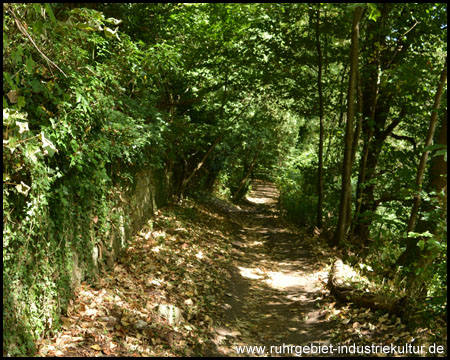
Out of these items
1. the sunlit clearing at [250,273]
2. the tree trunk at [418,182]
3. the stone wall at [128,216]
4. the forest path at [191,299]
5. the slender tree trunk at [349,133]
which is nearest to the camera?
the forest path at [191,299]

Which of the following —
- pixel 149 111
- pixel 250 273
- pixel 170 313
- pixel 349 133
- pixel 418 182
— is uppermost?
pixel 349 133

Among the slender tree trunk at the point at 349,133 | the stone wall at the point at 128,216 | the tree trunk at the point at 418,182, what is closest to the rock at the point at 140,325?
the stone wall at the point at 128,216

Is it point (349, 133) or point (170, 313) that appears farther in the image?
point (349, 133)

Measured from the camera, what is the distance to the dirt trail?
5.57 m

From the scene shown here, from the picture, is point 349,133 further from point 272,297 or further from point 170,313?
point 170,313

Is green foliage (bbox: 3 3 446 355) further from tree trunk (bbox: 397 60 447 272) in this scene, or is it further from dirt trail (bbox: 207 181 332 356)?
dirt trail (bbox: 207 181 332 356)

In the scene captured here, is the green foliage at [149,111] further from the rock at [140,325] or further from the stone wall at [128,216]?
the rock at [140,325]

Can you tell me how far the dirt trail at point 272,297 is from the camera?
5570 mm

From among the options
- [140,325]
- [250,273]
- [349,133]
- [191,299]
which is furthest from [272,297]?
[349,133]

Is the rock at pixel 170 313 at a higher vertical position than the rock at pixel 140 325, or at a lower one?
lower

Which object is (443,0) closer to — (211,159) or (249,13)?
(249,13)

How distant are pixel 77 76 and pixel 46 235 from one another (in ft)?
6.71

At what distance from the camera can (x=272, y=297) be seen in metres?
7.28

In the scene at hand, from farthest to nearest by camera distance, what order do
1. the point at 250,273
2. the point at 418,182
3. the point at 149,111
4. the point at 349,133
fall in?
the point at 349,133 → the point at 250,273 → the point at 149,111 → the point at 418,182
